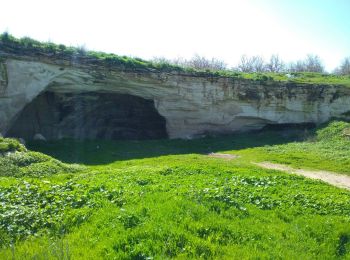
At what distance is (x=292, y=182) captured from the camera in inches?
423

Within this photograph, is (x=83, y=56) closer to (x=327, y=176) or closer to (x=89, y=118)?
(x=89, y=118)

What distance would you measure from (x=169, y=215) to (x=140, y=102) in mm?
18840

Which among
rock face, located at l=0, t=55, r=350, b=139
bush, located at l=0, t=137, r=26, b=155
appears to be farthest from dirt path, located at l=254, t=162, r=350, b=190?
bush, located at l=0, t=137, r=26, b=155

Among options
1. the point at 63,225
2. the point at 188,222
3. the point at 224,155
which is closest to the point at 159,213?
the point at 188,222

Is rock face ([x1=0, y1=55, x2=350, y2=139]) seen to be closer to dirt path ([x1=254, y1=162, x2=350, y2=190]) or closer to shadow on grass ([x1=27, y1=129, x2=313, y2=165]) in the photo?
shadow on grass ([x1=27, y1=129, x2=313, y2=165])

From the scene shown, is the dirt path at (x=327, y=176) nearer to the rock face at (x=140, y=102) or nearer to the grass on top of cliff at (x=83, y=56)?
the rock face at (x=140, y=102)

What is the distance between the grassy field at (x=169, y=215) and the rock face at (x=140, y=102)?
27.1ft

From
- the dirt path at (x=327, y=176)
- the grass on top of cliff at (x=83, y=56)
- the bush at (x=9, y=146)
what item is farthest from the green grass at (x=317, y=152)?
the bush at (x=9, y=146)

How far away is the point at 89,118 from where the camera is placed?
78.9ft

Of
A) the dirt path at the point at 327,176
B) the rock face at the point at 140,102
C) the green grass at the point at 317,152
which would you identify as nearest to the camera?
the dirt path at the point at 327,176

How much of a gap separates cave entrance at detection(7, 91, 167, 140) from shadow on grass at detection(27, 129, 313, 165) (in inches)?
97.5

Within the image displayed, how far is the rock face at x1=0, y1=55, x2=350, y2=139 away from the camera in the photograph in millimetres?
19312

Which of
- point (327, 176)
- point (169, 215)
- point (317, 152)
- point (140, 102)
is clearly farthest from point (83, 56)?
point (169, 215)

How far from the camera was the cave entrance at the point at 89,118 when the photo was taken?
21719mm
